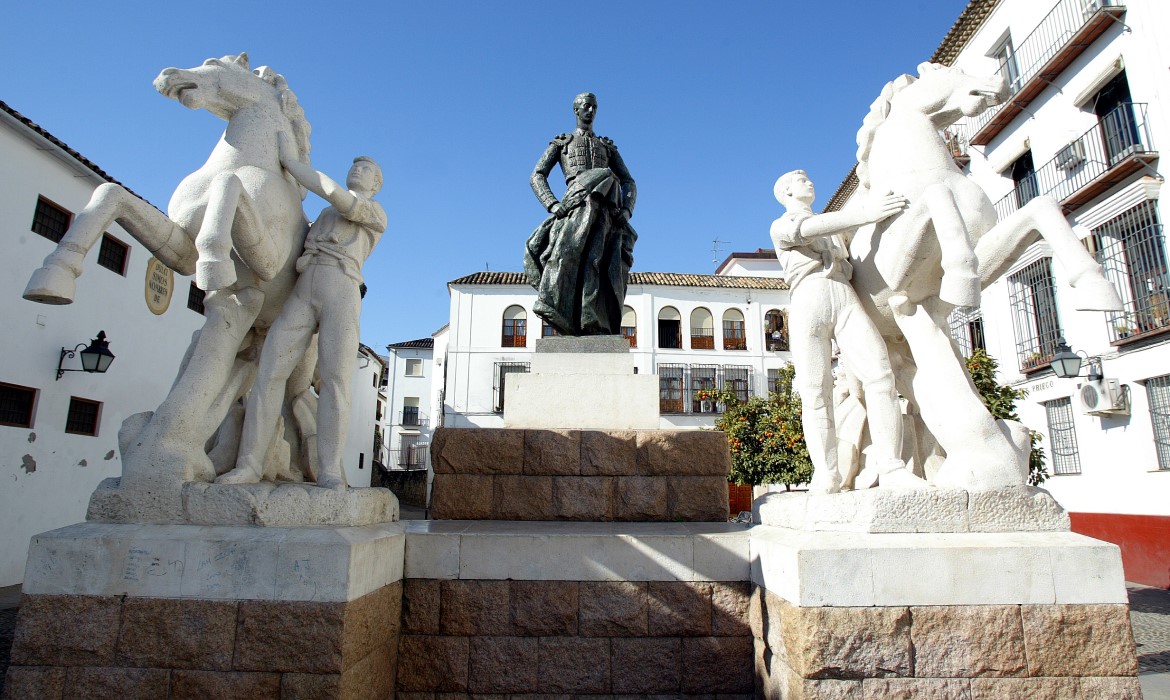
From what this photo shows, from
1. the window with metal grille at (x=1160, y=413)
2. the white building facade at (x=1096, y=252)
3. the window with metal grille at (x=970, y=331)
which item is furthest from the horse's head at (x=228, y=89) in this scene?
the window with metal grille at (x=970, y=331)

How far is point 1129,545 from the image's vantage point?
1163cm

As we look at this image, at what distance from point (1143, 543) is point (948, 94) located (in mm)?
11642

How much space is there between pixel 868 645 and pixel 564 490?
2.25 m

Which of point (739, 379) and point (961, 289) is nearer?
point (961, 289)

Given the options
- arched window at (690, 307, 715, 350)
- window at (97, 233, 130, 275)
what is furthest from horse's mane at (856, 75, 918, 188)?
arched window at (690, 307, 715, 350)

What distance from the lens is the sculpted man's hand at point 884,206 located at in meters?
3.61

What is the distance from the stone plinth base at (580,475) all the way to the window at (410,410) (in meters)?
37.7

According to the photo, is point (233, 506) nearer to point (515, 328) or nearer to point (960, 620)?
point (960, 620)

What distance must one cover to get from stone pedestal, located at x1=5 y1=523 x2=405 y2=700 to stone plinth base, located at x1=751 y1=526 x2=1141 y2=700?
216 centimetres

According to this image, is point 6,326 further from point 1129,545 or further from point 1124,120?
point 1124,120

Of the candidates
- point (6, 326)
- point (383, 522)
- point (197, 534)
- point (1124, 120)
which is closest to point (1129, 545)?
point (1124, 120)

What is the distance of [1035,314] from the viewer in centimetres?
1509

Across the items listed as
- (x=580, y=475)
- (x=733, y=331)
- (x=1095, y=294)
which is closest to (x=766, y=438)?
(x=580, y=475)

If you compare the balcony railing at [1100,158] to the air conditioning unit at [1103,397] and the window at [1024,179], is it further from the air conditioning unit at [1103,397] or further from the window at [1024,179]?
the air conditioning unit at [1103,397]
